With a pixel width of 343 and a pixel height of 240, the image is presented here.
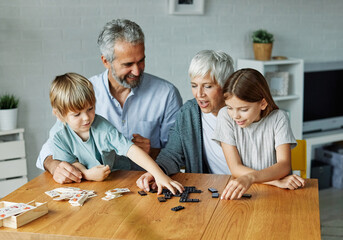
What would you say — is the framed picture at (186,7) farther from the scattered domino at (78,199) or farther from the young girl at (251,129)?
the scattered domino at (78,199)

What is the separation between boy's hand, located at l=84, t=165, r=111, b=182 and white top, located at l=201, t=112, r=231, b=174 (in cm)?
65

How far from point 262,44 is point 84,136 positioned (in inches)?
113

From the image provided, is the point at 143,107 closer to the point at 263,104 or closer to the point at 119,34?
the point at 119,34

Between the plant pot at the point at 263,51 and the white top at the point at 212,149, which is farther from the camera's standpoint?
the plant pot at the point at 263,51

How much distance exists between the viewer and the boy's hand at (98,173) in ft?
7.13

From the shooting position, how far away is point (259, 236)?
161cm

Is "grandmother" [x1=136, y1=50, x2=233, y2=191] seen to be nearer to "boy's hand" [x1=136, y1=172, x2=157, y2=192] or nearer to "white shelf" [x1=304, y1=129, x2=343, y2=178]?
"boy's hand" [x1=136, y1=172, x2=157, y2=192]

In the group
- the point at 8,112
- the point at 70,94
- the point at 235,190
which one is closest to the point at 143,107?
the point at 70,94

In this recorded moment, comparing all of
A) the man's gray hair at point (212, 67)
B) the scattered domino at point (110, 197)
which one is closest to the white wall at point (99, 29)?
the man's gray hair at point (212, 67)

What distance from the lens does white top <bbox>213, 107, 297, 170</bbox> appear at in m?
2.31

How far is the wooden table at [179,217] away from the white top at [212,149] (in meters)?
0.47

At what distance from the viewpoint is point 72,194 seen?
78.0 inches

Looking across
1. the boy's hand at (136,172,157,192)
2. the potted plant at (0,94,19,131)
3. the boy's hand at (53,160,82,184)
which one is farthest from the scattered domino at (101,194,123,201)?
the potted plant at (0,94,19,131)

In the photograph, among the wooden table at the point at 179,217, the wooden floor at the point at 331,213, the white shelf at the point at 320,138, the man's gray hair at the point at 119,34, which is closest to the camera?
the wooden table at the point at 179,217
